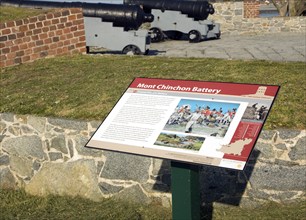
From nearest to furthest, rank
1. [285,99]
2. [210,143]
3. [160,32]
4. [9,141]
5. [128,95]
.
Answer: [210,143]
[128,95]
[285,99]
[9,141]
[160,32]

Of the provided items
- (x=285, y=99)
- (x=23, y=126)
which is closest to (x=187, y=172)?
(x=285, y=99)

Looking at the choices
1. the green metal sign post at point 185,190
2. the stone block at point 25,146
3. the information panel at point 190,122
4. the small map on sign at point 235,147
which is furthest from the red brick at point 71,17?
the small map on sign at point 235,147

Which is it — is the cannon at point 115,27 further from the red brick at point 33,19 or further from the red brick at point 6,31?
the red brick at point 6,31

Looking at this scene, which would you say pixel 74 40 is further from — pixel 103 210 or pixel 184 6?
pixel 184 6

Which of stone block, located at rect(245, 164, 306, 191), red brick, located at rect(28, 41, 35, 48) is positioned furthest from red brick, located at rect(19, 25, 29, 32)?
stone block, located at rect(245, 164, 306, 191)

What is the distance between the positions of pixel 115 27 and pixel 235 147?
9.98 meters

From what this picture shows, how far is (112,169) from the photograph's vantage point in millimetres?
5723

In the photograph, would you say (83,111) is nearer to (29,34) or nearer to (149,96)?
(149,96)

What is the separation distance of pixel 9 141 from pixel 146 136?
323 centimetres

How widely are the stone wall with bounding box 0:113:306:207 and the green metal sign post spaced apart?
4.89 ft

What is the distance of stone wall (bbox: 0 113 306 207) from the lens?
16.9 ft

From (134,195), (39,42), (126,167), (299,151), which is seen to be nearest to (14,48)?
(39,42)

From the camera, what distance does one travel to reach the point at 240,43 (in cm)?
1533

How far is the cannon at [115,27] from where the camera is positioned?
12898 mm
